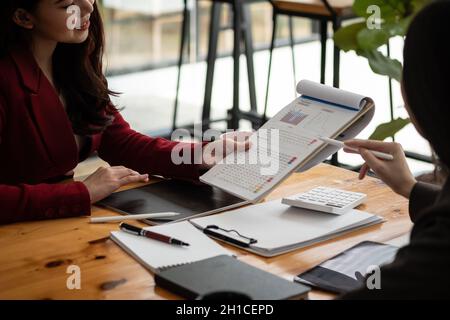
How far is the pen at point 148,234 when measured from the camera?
137cm

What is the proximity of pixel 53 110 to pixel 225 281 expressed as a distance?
2.65ft

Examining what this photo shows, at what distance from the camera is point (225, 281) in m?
1.17

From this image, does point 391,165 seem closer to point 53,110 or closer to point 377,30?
point 377,30

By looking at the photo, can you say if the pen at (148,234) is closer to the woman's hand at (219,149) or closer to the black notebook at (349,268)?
the black notebook at (349,268)

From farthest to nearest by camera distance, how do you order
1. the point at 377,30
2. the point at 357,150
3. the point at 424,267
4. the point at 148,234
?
the point at 377,30, the point at 357,150, the point at 148,234, the point at 424,267

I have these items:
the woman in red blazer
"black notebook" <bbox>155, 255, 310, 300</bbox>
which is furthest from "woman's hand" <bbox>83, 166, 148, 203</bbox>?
"black notebook" <bbox>155, 255, 310, 300</bbox>

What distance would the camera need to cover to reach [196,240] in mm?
1396

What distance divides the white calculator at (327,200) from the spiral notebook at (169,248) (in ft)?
0.78

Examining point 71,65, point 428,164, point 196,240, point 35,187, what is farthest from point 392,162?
point 428,164

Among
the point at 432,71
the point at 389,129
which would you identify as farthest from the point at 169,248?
the point at 389,129

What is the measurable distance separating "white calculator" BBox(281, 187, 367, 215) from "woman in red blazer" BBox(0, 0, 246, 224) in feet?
0.76

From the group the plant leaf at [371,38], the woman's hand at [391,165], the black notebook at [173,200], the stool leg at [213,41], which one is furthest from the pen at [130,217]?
the stool leg at [213,41]
